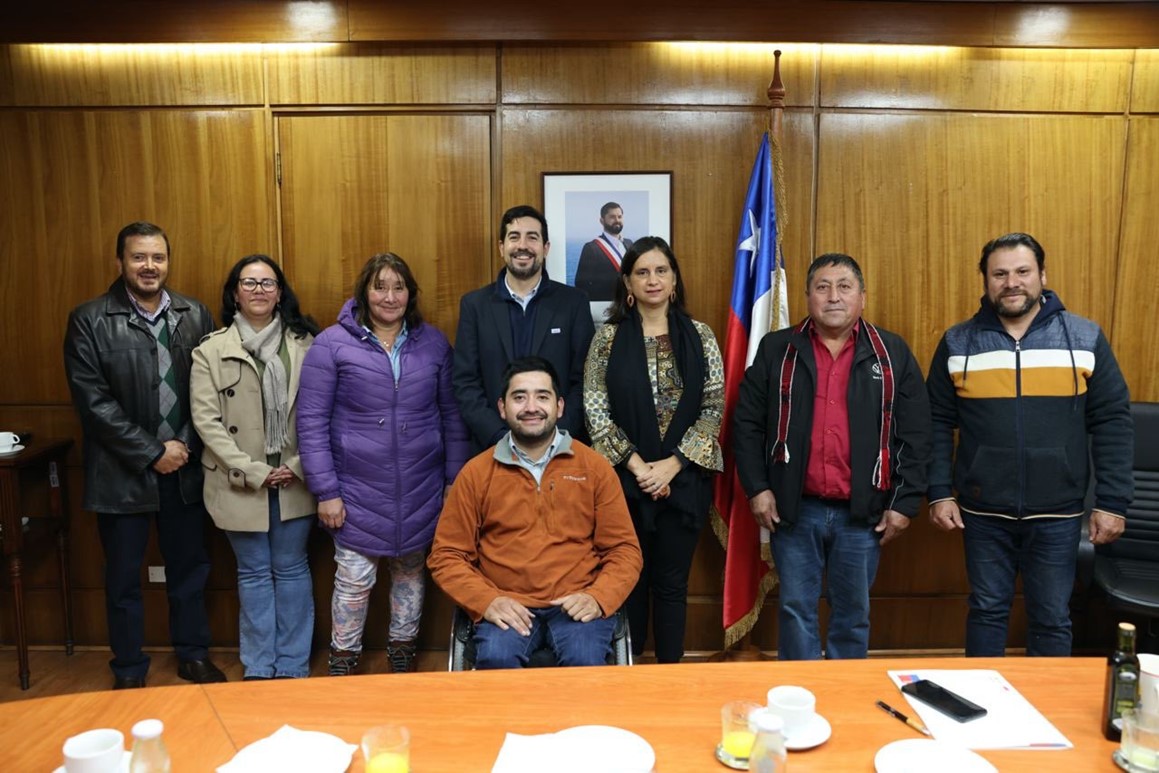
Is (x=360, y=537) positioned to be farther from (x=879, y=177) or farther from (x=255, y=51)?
(x=879, y=177)

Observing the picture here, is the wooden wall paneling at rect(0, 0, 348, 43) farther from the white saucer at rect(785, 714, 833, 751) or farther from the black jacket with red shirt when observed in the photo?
the white saucer at rect(785, 714, 833, 751)

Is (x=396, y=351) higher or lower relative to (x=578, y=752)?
higher

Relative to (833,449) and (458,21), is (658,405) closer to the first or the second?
(833,449)

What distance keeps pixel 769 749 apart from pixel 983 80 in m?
3.36

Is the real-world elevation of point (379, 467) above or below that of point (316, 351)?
below

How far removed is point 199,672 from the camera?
3406 millimetres

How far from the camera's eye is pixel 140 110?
11.7ft

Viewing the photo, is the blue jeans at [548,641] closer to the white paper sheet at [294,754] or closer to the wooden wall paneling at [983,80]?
the white paper sheet at [294,754]

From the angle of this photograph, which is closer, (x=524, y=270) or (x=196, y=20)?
(x=524, y=270)

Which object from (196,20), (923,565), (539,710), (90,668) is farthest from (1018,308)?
(90,668)

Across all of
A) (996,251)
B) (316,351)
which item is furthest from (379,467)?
(996,251)

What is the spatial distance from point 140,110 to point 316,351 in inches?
58.5

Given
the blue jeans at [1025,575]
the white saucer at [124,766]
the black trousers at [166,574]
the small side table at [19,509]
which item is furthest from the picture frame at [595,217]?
the white saucer at [124,766]

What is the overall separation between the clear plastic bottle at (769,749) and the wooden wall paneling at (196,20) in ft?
10.6
